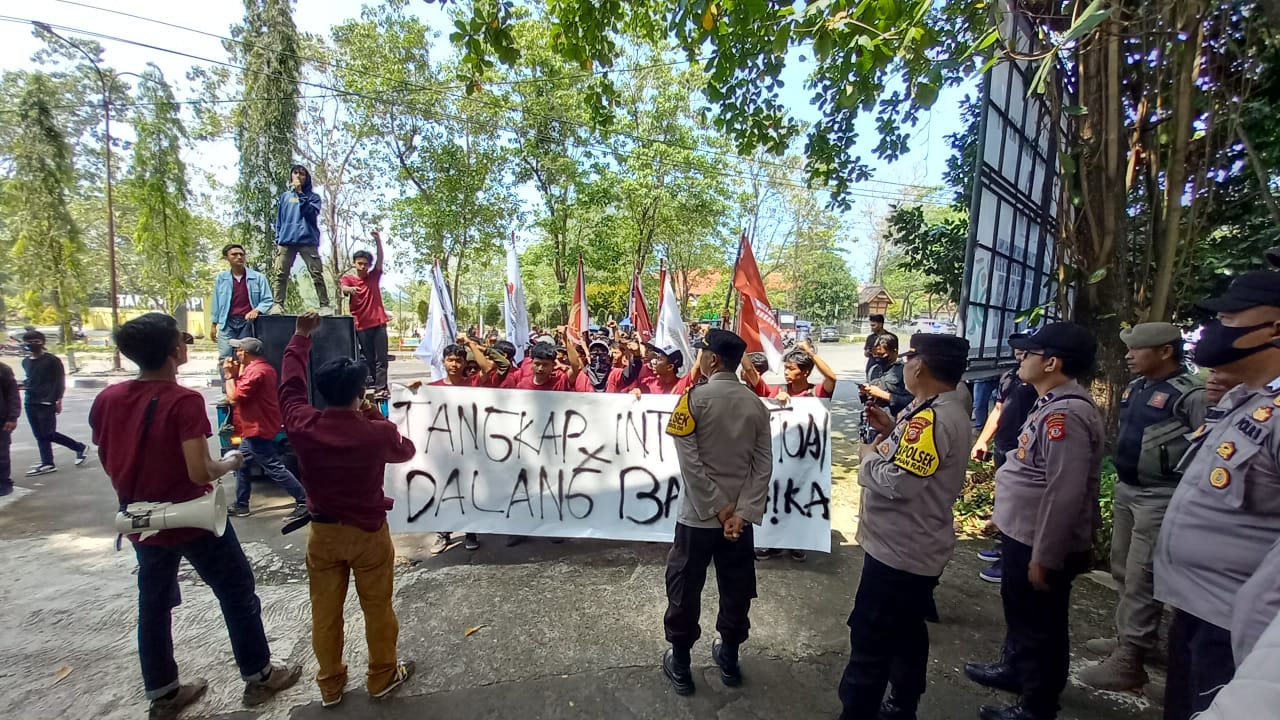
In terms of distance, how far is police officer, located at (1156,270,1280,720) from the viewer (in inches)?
60.9

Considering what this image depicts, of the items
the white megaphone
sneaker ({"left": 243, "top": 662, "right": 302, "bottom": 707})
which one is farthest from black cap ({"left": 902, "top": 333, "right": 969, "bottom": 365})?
sneaker ({"left": 243, "top": 662, "right": 302, "bottom": 707})

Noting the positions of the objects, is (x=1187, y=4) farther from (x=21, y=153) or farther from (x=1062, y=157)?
(x=21, y=153)

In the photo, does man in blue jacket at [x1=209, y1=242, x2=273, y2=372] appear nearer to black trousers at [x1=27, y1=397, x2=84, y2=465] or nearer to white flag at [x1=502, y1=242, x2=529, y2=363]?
black trousers at [x1=27, y1=397, x2=84, y2=465]

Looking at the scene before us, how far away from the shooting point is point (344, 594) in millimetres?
2389

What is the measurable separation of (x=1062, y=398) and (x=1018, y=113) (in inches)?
110

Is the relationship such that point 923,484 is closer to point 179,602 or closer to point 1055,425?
point 1055,425

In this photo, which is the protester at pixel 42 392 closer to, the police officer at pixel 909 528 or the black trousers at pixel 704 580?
the black trousers at pixel 704 580

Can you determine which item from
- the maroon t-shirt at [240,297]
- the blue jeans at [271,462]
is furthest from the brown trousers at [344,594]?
the maroon t-shirt at [240,297]

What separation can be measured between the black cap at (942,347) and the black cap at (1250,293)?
701 millimetres

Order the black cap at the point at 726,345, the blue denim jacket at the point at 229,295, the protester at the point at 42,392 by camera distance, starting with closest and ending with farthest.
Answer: the black cap at the point at 726,345 < the blue denim jacket at the point at 229,295 < the protester at the point at 42,392

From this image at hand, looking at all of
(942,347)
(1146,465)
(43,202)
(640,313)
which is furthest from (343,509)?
(43,202)

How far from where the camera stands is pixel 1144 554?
2.58 m

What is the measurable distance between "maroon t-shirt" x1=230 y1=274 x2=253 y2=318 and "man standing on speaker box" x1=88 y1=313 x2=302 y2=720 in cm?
337

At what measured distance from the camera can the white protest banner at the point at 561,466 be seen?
3.80 m
